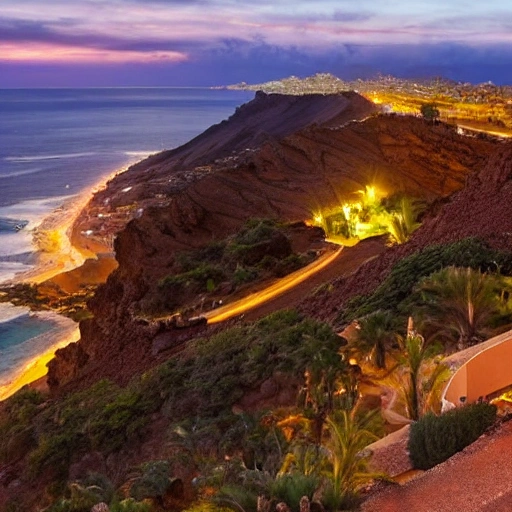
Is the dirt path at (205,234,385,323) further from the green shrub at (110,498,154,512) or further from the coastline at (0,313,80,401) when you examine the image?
the green shrub at (110,498,154,512)

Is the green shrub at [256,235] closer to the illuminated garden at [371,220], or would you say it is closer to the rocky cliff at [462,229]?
the illuminated garden at [371,220]

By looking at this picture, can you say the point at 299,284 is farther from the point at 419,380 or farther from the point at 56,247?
the point at 56,247

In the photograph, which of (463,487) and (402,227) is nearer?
(463,487)

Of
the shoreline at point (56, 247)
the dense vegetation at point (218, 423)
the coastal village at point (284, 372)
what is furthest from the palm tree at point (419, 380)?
the shoreline at point (56, 247)

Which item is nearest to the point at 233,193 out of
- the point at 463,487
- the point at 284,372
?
the point at 284,372

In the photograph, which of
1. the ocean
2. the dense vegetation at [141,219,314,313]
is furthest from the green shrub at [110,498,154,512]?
the ocean

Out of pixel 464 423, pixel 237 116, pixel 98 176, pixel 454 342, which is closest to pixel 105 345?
pixel 454 342
